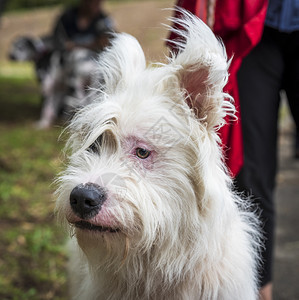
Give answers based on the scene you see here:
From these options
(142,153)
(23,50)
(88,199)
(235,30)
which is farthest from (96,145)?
(23,50)

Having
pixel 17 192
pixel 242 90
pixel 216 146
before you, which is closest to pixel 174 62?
pixel 216 146

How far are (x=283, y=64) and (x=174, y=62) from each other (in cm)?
76

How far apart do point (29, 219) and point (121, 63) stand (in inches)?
104

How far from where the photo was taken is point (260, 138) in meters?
2.38

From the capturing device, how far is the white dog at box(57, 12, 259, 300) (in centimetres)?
178

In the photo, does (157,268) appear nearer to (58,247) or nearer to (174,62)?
(174,62)

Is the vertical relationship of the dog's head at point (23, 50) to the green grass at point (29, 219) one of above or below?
below

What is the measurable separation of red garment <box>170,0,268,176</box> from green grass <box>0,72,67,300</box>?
2.70 feet

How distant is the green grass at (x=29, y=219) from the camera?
3.29 m

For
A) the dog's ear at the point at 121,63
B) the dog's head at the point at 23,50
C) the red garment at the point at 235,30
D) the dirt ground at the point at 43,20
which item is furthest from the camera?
the dirt ground at the point at 43,20

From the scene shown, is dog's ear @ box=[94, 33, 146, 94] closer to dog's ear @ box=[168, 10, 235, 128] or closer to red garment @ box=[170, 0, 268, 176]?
dog's ear @ box=[168, 10, 235, 128]

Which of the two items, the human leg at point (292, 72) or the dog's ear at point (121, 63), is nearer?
the dog's ear at point (121, 63)

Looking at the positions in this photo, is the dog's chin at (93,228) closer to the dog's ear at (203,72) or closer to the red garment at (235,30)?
the dog's ear at (203,72)

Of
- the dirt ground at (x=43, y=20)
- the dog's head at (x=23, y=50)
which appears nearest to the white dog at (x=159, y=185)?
the dog's head at (x=23, y=50)
